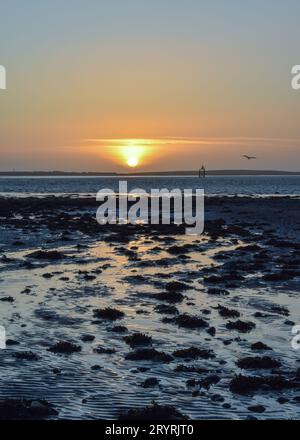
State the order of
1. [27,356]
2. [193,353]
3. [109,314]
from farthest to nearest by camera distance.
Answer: [109,314]
[193,353]
[27,356]

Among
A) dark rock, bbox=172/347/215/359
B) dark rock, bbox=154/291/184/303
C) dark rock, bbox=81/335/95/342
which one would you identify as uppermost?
dark rock, bbox=172/347/215/359

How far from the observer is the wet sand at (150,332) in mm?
10500

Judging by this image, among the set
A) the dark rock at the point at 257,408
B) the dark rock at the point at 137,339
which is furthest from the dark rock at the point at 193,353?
the dark rock at the point at 257,408

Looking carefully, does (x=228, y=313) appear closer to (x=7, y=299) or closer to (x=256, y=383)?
(x=256, y=383)

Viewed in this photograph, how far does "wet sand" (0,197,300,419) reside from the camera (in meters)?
10.5

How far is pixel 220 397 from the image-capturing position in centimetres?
1051

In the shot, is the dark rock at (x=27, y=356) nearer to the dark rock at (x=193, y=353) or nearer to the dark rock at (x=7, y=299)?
the dark rock at (x=193, y=353)

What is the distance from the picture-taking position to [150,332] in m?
15.2

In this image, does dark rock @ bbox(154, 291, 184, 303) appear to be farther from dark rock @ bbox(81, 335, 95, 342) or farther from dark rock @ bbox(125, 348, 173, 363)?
dark rock @ bbox(125, 348, 173, 363)

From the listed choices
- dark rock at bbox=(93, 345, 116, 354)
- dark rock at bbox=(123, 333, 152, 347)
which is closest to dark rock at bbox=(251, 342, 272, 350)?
dark rock at bbox=(123, 333, 152, 347)

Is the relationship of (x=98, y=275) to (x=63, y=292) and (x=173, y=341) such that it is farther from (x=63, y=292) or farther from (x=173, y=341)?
(x=173, y=341)

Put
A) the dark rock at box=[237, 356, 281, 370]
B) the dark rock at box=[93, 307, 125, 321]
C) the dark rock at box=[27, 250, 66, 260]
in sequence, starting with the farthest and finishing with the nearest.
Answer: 1. the dark rock at box=[27, 250, 66, 260]
2. the dark rock at box=[93, 307, 125, 321]
3. the dark rock at box=[237, 356, 281, 370]

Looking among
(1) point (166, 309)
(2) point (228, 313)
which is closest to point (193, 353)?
(2) point (228, 313)
